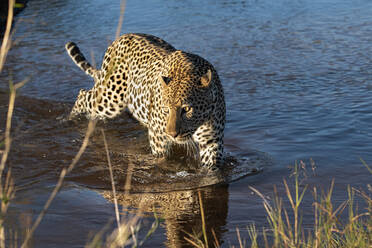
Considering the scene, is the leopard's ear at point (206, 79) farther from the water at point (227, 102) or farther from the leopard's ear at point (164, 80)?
the water at point (227, 102)

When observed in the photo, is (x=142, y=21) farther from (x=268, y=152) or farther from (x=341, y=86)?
(x=268, y=152)

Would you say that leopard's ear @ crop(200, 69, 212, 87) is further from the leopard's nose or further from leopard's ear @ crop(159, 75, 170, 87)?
the leopard's nose

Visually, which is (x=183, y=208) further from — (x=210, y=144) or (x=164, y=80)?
(x=164, y=80)

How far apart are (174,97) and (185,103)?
0.39 ft

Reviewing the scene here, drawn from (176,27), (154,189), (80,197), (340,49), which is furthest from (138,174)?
(176,27)

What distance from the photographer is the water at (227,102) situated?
525 cm

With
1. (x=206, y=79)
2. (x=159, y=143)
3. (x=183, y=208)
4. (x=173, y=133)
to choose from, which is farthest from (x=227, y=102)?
(x=183, y=208)

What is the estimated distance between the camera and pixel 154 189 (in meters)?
5.84

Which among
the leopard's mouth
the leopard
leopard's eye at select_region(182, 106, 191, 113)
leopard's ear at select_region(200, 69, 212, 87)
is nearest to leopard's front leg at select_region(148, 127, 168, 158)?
the leopard

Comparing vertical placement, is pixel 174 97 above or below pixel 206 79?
below

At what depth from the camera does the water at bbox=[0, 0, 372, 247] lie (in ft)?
17.2

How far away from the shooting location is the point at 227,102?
28.8 feet

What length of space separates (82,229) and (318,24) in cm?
908

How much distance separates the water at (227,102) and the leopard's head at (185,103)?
0.64 metres
